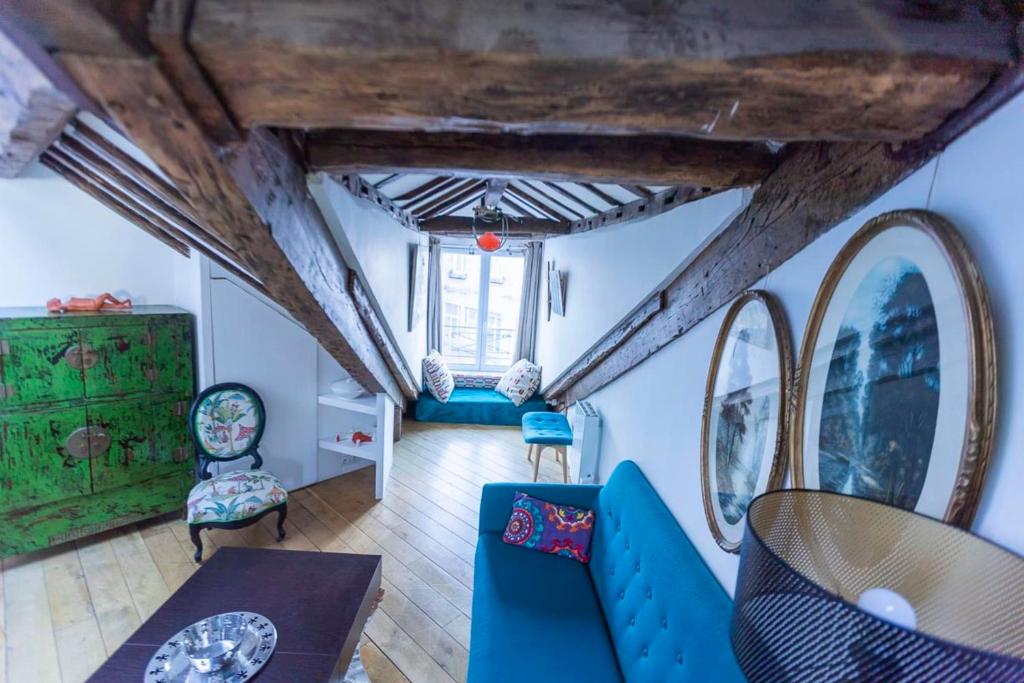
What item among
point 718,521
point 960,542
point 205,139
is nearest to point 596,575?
point 718,521

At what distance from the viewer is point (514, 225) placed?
4.30 meters

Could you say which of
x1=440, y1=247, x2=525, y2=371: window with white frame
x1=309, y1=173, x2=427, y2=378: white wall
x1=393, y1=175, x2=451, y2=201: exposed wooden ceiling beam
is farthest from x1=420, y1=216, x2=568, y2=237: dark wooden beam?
x1=440, y1=247, x2=525, y2=371: window with white frame

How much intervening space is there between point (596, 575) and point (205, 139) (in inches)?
85.8

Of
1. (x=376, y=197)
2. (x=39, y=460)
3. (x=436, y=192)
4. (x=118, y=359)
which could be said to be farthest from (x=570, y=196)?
(x=39, y=460)

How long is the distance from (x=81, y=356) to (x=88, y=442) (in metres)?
0.53

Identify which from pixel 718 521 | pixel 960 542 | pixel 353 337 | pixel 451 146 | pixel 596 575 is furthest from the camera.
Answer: pixel 353 337

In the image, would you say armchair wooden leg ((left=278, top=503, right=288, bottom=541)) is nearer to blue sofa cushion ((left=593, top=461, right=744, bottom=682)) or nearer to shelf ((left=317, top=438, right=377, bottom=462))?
shelf ((left=317, top=438, right=377, bottom=462))

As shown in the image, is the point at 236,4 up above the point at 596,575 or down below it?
above

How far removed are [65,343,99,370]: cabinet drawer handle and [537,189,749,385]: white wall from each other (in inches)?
125

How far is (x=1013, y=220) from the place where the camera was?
0.70m

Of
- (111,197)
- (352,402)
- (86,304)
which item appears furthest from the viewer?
(352,402)

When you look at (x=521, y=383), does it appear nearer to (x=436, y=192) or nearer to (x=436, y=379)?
(x=436, y=379)

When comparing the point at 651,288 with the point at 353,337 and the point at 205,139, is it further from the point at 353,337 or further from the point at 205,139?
the point at 205,139

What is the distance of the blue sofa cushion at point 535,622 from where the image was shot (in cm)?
156
